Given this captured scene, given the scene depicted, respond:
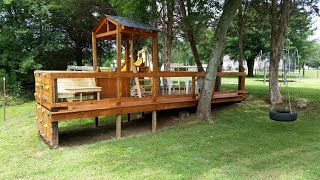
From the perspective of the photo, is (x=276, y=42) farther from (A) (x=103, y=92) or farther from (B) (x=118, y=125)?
(B) (x=118, y=125)

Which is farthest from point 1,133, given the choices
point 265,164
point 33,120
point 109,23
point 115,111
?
point 265,164

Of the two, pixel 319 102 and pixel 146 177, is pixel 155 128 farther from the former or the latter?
pixel 319 102

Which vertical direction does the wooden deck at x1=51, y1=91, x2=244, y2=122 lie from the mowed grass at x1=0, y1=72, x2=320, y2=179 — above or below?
above

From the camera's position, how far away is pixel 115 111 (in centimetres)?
676

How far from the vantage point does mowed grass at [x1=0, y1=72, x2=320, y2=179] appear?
4520 mm

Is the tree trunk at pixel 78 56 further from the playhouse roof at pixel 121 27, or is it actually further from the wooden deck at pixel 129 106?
the wooden deck at pixel 129 106

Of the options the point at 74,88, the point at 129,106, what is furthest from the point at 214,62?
the point at 74,88

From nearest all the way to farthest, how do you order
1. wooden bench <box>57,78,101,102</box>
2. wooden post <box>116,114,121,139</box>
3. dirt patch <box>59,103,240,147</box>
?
wooden bench <box>57,78,101,102</box> → wooden post <box>116,114,121,139</box> → dirt patch <box>59,103,240,147</box>

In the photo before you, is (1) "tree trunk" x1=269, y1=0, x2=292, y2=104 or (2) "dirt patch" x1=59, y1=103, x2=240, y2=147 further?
(1) "tree trunk" x1=269, y1=0, x2=292, y2=104

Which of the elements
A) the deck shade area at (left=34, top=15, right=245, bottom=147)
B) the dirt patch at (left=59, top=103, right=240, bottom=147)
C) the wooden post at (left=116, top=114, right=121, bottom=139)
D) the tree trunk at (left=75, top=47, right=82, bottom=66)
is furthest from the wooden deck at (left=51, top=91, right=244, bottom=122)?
the tree trunk at (left=75, top=47, right=82, bottom=66)

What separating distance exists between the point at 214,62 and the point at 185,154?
3.56m

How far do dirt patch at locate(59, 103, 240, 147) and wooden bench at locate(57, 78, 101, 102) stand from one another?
1020 millimetres

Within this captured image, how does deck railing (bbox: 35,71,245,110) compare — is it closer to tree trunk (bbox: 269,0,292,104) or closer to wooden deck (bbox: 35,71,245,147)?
wooden deck (bbox: 35,71,245,147)

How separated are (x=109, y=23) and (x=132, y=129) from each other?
A: 2930 millimetres
